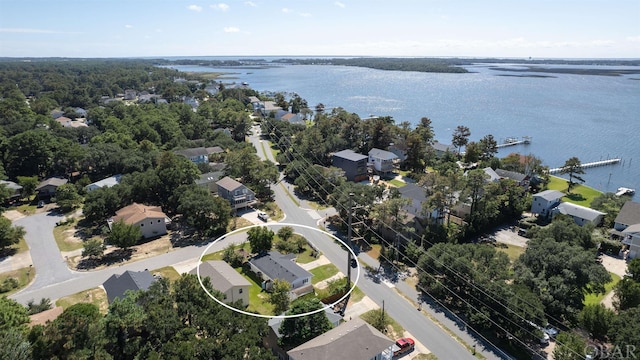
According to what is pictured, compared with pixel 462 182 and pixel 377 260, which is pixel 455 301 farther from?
pixel 462 182

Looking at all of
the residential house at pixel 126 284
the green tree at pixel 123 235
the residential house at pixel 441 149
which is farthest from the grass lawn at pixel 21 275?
the residential house at pixel 441 149

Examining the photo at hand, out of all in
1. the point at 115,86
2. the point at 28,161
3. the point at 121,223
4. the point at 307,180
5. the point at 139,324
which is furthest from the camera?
the point at 115,86

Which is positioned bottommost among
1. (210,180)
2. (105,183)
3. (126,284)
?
(105,183)

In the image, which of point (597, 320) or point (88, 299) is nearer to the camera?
point (597, 320)

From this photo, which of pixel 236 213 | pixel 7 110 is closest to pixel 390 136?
pixel 236 213

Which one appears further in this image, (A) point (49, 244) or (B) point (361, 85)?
(B) point (361, 85)

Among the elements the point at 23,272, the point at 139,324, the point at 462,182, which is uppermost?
the point at 462,182

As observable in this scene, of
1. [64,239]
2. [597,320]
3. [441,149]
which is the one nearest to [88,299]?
[64,239]

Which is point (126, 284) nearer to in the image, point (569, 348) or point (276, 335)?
point (276, 335)
